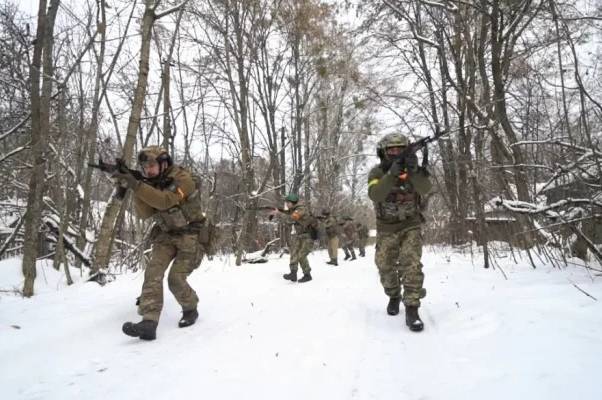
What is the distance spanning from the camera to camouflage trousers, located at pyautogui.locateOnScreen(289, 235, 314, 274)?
6.78 meters

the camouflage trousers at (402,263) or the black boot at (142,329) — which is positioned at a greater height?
the camouflage trousers at (402,263)

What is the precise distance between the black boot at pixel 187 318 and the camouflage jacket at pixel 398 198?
75.4 inches

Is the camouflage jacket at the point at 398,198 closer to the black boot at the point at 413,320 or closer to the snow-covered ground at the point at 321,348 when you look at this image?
the black boot at the point at 413,320

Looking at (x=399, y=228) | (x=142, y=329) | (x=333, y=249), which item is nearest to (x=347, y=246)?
(x=333, y=249)

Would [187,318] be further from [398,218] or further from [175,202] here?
[398,218]

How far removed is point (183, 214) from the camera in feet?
11.4

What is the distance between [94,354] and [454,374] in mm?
2412

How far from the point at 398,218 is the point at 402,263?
41cm

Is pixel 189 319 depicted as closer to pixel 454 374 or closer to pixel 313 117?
pixel 454 374

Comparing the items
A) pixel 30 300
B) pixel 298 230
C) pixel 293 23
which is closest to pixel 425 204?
pixel 298 230

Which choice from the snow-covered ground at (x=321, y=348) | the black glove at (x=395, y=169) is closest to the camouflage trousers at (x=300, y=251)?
the snow-covered ground at (x=321, y=348)

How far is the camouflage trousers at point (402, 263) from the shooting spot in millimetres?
3270

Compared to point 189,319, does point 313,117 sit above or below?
above

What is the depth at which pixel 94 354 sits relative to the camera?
2.73 m
